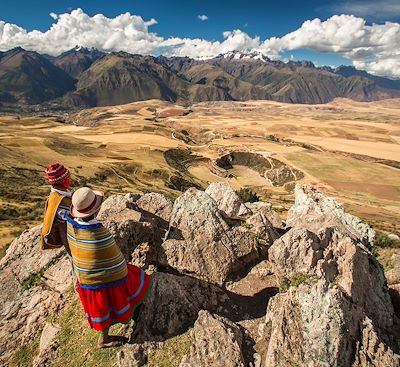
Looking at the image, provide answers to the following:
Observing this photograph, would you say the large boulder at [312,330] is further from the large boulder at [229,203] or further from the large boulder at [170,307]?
the large boulder at [229,203]

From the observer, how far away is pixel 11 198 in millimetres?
52188

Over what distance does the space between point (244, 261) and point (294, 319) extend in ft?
14.9

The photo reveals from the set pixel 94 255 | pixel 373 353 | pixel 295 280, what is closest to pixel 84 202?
pixel 94 255

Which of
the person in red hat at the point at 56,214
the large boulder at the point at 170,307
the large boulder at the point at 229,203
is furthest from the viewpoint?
the large boulder at the point at 229,203

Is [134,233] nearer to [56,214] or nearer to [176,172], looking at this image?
[56,214]

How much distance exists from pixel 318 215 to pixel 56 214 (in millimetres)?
15089

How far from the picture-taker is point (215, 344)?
9.84m

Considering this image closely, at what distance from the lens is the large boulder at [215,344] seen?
31.4ft

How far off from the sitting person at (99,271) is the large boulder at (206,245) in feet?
12.3

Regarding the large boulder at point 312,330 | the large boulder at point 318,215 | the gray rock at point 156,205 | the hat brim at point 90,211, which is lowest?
the large boulder at point 318,215

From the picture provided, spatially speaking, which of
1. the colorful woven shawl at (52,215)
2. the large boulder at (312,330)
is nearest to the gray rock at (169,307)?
the large boulder at (312,330)

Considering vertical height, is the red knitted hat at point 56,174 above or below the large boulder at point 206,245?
above

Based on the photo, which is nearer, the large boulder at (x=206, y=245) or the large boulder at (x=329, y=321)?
the large boulder at (x=329, y=321)

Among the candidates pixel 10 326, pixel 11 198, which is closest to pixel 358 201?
pixel 11 198
